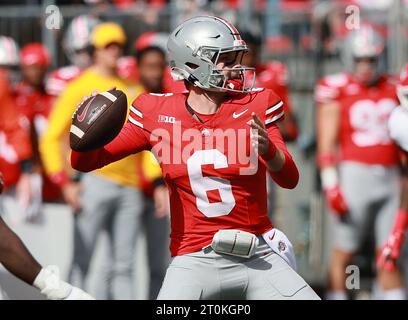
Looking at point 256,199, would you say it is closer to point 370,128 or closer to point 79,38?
point 370,128

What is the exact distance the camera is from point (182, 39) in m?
4.62

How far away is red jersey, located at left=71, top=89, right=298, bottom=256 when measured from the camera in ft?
14.8

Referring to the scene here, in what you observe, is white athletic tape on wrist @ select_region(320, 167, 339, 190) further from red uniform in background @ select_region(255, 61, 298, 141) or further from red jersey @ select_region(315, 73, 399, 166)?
red uniform in background @ select_region(255, 61, 298, 141)

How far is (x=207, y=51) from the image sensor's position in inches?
179

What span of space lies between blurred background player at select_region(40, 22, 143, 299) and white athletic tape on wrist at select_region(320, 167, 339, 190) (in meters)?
1.32

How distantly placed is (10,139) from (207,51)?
11.6ft

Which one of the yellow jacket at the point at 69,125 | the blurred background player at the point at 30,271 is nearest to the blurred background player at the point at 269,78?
the yellow jacket at the point at 69,125

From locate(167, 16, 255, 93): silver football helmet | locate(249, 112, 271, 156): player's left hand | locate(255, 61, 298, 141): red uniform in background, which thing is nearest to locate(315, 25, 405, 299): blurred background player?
locate(255, 61, 298, 141): red uniform in background

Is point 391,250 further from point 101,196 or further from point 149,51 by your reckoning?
point 149,51

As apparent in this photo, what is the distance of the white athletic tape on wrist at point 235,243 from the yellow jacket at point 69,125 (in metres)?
2.65

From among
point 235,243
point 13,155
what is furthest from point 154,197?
point 235,243

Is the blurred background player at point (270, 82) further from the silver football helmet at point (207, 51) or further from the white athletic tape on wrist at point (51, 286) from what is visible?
the white athletic tape on wrist at point (51, 286)

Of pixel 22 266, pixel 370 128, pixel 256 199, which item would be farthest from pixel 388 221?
pixel 22 266

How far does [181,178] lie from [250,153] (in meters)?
0.31
